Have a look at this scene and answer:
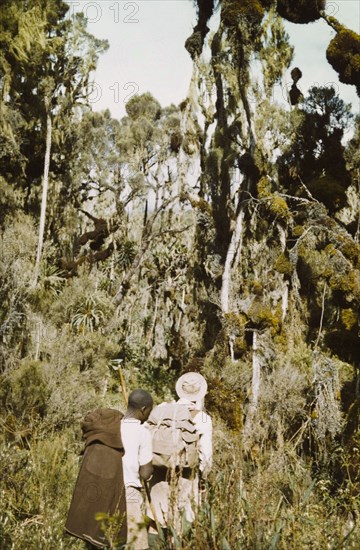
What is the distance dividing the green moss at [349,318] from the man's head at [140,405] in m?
6.24

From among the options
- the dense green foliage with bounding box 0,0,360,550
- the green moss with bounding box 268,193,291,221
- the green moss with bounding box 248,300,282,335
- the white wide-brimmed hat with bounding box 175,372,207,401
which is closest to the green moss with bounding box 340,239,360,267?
the dense green foliage with bounding box 0,0,360,550

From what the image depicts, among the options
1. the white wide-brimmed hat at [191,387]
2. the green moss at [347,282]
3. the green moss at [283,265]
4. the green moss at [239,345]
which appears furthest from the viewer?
the green moss at [239,345]

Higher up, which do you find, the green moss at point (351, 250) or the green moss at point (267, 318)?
the green moss at point (351, 250)

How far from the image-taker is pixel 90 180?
25.0 meters

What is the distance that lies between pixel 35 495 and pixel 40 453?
4.01ft

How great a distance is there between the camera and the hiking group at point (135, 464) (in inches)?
128

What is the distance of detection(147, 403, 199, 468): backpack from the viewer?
3492mm

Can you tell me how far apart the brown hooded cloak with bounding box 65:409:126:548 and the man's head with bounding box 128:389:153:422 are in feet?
0.51

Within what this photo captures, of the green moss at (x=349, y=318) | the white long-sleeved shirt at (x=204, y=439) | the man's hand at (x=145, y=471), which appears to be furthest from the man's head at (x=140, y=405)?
the green moss at (x=349, y=318)

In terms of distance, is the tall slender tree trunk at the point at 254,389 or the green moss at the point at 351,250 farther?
the tall slender tree trunk at the point at 254,389

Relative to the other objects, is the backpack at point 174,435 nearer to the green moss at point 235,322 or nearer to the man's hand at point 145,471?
the man's hand at point 145,471

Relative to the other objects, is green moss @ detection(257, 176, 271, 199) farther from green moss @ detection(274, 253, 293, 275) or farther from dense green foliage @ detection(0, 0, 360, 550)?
green moss @ detection(274, 253, 293, 275)

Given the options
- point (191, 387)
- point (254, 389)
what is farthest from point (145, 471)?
point (254, 389)

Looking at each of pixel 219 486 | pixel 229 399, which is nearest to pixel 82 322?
pixel 229 399
